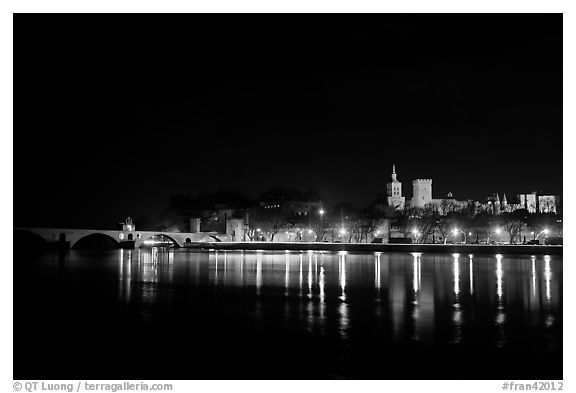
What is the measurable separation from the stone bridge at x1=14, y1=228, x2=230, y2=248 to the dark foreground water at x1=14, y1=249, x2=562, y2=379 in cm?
5250

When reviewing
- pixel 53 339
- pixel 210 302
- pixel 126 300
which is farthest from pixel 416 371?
pixel 126 300

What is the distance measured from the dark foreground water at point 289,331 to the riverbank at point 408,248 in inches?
1580

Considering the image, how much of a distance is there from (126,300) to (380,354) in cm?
989

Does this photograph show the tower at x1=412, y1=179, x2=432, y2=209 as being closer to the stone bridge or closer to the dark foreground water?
the stone bridge

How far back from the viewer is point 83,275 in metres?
27.7

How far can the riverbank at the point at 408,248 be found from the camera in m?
59.3

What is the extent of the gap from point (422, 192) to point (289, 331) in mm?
126151

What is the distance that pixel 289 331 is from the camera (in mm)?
12078

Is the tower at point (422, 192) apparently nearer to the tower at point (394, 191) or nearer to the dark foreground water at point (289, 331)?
the tower at point (394, 191)

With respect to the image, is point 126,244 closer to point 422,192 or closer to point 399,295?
point 399,295

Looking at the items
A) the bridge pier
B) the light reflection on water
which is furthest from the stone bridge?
the light reflection on water

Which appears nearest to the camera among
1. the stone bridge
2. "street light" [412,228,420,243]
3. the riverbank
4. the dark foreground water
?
the dark foreground water

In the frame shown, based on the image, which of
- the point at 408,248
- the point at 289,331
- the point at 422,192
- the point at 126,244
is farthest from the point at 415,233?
the point at 289,331

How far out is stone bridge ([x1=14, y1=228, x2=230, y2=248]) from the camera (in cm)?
7059
